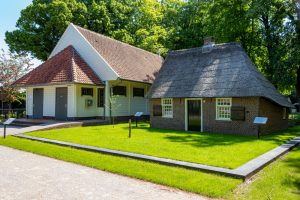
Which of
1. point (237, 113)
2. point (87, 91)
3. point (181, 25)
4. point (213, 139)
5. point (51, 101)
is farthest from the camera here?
point (181, 25)

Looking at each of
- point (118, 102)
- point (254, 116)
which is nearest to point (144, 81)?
point (118, 102)

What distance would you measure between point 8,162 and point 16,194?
3374 millimetres

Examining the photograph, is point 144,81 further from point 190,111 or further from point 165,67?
point 190,111

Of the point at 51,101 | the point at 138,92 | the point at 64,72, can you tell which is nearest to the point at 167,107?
the point at 138,92

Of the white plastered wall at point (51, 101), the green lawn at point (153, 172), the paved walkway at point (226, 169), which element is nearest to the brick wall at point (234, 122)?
the paved walkway at point (226, 169)

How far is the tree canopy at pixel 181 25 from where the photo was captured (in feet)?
73.9

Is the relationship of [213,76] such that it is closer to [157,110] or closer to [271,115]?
[271,115]

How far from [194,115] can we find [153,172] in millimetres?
10569

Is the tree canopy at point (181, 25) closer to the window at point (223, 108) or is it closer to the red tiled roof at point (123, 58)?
the red tiled roof at point (123, 58)

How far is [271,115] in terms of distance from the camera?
17.1 metres

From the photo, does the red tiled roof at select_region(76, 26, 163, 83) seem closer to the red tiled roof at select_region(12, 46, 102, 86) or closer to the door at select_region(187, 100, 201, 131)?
the red tiled roof at select_region(12, 46, 102, 86)

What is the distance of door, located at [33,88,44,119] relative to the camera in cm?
2191

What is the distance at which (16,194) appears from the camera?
232 inches

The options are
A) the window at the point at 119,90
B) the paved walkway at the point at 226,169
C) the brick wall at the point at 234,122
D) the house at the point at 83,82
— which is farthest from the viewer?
the window at the point at 119,90
